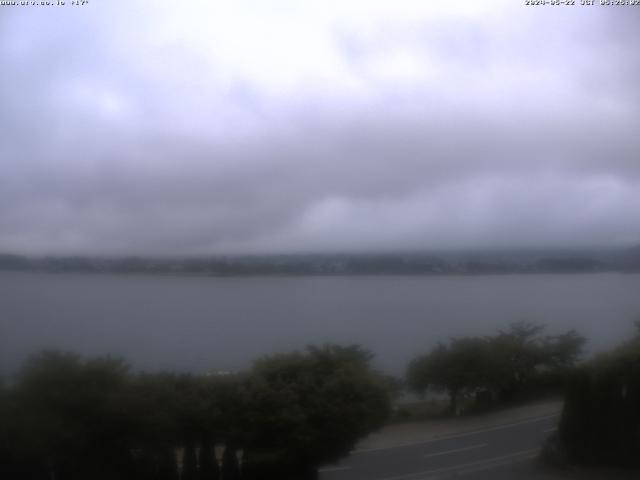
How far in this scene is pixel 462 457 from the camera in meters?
3.79

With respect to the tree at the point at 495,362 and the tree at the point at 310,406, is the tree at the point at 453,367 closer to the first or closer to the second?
the tree at the point at 495,362

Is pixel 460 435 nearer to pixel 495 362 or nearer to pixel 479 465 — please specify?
pixel 479 465

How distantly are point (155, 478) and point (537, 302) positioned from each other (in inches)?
83.4

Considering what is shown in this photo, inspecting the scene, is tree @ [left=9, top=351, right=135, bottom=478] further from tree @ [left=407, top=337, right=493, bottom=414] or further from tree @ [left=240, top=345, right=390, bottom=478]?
tree @ [left=407, top=337, right=493, bottom=414]

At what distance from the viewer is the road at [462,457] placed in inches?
144

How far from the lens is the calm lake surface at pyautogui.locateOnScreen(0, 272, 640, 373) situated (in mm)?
3455

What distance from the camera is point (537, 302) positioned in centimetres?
368

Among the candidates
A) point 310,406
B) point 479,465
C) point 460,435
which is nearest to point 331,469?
point 310,406

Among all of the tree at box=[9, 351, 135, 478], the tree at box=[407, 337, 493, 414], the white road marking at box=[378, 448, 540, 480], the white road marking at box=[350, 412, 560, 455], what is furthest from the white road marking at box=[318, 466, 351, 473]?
the tree at box=[9, 351, 135, 478]

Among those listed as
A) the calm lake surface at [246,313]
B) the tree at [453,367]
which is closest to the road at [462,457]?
the tree at [453,367]

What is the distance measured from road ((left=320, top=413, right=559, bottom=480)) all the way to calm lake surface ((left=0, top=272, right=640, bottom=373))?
1.64 feet

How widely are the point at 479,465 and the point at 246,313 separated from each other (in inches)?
58.7

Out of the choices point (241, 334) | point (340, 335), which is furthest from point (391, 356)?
point (241, 334)

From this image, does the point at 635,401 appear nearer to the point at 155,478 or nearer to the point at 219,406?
the point at 219,406
